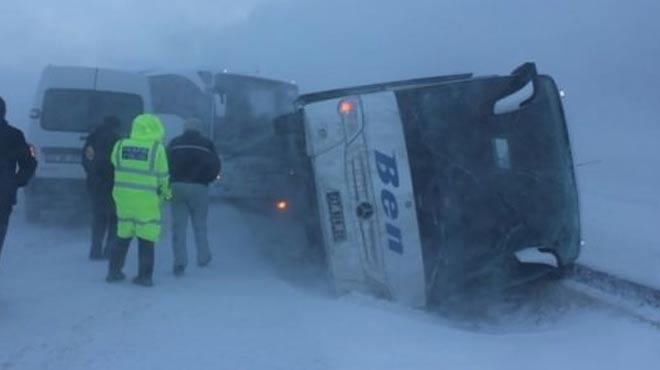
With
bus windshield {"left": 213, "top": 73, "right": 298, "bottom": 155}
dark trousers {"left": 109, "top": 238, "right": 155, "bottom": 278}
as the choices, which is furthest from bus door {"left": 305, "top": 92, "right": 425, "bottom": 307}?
bus windshield {"left": 213, "top": 73, "right": 298, "bottom": 155}

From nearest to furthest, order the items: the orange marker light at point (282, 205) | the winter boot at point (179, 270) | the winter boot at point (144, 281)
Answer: the winter boot at point (144, 281)
the winter boot at point (179, 270)
the orange marker light at point (282, 205)

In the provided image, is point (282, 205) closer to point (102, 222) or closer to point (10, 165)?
point (102, 222)

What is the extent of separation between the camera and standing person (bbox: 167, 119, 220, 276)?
364 inches

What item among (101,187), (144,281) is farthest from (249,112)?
(144,281)

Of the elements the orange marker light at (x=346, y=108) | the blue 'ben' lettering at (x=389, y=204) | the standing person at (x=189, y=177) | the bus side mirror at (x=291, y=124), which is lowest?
the blue 'ben' lettering at (x=389, y=204)

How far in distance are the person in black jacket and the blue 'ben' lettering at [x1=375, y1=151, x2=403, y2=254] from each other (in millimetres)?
2970

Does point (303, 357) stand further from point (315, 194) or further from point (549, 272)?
point (549, 272)

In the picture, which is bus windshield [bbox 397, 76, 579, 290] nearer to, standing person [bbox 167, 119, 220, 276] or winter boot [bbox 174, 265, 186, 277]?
standing person [bbox 167, 119, 220, 276]

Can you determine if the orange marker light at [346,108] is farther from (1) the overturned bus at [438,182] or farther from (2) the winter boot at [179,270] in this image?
(2) the winter boot at [179,270]

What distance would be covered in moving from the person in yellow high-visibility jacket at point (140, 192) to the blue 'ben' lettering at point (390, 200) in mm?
1961

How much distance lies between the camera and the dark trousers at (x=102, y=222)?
9.62 meters

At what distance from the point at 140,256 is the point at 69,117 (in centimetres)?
471

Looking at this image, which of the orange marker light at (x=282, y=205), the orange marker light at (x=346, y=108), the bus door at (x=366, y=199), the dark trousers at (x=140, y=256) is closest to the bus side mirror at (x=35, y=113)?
the orange marker light at (x=282, y=205)

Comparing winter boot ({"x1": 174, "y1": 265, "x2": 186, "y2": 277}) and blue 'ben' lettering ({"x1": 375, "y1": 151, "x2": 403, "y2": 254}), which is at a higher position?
blue 'ben' lettering ({"x1": 375, "y1": 151, "x2": 403, "y2": 254})
